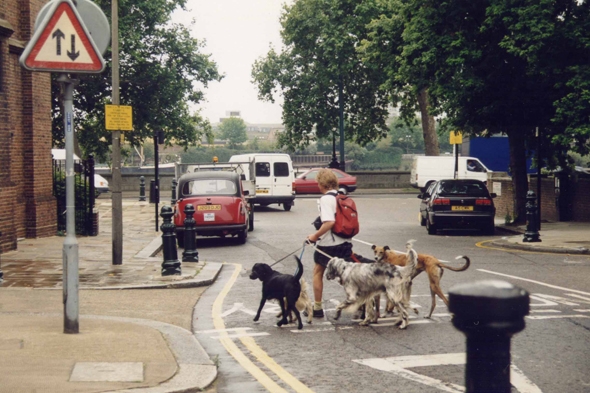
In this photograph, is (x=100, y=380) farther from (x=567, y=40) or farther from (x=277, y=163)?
→ (x=277, y=163)

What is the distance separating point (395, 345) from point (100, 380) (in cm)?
282

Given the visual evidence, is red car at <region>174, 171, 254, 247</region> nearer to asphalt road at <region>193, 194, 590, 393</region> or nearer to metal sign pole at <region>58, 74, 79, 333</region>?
asphalt road at <region>193, 194, 590, 393</region>

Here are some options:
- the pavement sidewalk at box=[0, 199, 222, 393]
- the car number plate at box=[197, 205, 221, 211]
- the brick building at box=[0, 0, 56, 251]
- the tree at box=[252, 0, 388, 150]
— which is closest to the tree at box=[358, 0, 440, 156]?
the car number plate at box=[197, 205, 221, 211]

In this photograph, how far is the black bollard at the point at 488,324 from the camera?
8.14 feet

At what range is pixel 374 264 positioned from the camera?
775 centimetres

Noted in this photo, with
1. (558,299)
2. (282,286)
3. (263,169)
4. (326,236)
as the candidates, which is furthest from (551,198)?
(282,286)

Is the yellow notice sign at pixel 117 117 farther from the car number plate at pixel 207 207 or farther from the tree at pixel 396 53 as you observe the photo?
the tree at pixel 396 53

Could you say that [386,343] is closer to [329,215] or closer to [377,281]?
[377,281]

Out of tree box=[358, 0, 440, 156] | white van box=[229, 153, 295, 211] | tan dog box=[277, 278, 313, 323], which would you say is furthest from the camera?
white van box=[229, 153, 295, 211]

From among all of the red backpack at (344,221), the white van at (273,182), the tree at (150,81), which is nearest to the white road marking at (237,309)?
the red backpack at (344,221)

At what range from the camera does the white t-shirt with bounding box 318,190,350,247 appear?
823cm

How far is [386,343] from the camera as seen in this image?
7078 mm

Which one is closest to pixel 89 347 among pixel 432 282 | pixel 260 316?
pixel 260 316

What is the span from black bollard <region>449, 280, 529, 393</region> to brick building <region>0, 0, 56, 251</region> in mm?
14429
